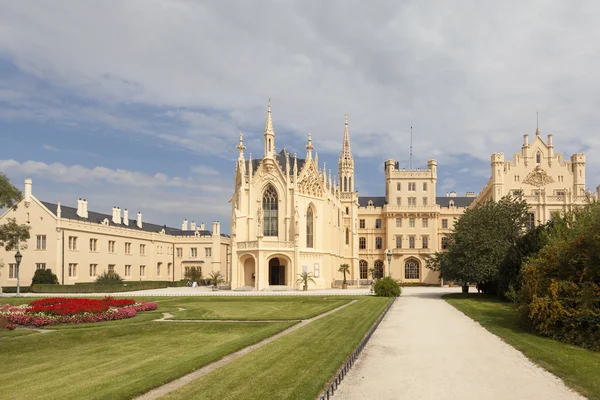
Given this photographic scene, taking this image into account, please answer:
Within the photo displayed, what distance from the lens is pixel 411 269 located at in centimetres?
8225

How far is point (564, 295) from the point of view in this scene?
18.9 meters

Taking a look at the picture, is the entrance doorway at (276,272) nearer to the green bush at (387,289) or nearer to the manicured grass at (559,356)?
the green bush at (387,289)

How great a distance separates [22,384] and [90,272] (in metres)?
56.5

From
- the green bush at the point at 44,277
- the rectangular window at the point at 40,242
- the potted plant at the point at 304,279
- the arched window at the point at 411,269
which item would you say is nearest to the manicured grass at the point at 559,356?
the potted plant at the point at 304,279

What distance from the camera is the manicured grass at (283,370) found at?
1048cm

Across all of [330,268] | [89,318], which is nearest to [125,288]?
[330,268]

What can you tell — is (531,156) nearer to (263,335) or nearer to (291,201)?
(291,201)

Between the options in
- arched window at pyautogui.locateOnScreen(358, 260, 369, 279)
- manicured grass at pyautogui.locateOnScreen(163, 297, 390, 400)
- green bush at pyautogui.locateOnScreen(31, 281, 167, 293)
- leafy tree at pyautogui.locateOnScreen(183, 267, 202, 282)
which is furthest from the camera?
arched window at pyautogui.locateOnScreen(358, 260, 369, 279)

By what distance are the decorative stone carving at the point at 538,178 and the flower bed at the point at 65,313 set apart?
6126cm

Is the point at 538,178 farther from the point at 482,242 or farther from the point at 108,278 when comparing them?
the point at 108,278

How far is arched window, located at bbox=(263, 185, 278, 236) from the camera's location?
61562 millimetres

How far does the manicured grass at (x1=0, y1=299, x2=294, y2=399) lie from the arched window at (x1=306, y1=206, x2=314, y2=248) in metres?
39.4

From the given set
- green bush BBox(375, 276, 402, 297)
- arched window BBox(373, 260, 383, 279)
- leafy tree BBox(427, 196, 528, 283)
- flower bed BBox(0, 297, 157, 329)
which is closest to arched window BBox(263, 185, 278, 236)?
green bush BBox(375, 276, 402, 297)

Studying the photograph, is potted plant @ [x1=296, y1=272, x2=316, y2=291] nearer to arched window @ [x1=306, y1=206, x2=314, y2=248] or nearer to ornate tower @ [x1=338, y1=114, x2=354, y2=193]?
arched window @ [x1=306, y1=206, x2=314, y2=248]
